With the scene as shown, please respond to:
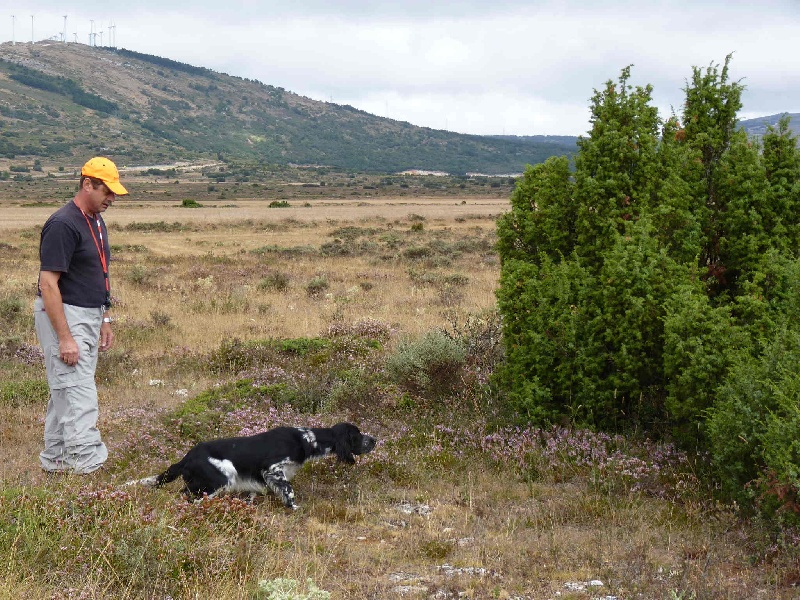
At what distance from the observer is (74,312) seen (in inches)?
218

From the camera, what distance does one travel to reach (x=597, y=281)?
6.90m

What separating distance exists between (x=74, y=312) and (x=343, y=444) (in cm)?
226

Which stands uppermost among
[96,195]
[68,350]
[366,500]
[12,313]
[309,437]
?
[96,195]

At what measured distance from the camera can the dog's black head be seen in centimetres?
611

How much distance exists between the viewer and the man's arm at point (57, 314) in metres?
5.31

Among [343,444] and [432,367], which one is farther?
[432,367]

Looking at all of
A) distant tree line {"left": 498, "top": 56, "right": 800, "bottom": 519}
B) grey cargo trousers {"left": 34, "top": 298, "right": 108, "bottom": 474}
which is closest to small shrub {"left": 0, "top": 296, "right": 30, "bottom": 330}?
grey cargo trousers {"left": 34, "top": 298, "right": 108, "bottom": 474}

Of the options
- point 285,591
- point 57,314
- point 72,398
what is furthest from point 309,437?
point 285,591

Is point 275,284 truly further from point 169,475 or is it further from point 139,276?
point 169,475

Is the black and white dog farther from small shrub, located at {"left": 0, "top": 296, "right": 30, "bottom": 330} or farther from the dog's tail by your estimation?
small shrub, located at {"left": 0, "top": 296, "right": 30, "bottom": 330}

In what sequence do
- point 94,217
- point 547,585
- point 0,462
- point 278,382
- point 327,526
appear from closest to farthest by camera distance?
1. point 547,585
2. point 327,526
3. point 94,217
4. point 0,462
5. point 278,382

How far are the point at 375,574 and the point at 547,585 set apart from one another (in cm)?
100

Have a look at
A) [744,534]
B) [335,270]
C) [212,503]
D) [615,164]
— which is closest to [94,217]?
[212,503]

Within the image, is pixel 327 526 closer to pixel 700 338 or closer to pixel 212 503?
pixel 212 503
